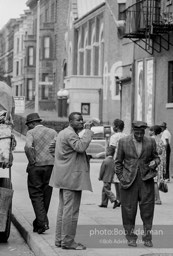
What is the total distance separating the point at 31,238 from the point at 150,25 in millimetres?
15719

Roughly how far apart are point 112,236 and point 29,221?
2345mm

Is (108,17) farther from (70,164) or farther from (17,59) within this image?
(70,164)

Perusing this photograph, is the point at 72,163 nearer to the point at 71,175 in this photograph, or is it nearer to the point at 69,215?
the point at 71,175

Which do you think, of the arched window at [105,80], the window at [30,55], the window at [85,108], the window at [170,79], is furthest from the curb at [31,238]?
the window at [30,55]

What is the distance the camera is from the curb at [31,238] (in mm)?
10987

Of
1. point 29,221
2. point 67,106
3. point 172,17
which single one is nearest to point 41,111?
point 67,106

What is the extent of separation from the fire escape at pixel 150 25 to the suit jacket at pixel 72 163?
15714mm

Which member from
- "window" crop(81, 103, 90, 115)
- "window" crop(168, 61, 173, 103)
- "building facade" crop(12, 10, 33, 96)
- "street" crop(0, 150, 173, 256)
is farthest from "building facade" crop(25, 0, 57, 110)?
"street" crop(0, 150, 173, 256)

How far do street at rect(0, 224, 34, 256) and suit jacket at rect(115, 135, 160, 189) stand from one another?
1717mm

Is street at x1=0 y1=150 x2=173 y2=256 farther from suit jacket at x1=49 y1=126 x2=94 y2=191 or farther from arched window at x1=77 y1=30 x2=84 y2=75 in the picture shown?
arched window at x1=77 y1=30 x2=84 y2=75

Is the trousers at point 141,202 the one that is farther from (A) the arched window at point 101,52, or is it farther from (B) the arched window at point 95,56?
(B) the arched window at point 95,56

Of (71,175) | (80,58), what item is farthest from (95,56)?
(71,175)

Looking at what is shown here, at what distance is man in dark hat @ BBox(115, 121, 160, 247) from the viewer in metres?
11.3

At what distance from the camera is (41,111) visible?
7975cm
